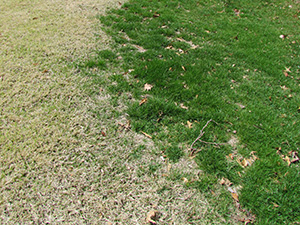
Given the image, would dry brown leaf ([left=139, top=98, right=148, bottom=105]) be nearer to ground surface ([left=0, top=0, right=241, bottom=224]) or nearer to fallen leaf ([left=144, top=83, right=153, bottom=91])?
fallen leaf ([left=144, top=83, right=153, bottom=91])

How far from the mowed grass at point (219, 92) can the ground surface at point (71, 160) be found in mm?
314

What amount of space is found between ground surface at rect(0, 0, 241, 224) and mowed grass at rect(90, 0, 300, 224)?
31 centimetres

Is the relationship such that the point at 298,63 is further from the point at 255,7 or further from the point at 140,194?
the point at 140,194

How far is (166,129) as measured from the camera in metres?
3.37

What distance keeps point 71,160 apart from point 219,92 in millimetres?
2809

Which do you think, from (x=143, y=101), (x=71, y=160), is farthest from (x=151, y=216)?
(x=143, y=101)

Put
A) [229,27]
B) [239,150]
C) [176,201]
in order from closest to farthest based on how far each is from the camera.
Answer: [176,201], [239,150], [229,27]

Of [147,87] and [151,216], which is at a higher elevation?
[147,87]

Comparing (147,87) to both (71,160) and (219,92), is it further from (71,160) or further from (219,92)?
(71,160)

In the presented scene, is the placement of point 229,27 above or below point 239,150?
above

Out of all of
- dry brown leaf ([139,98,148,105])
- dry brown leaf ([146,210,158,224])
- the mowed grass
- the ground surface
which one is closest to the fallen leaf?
the mowed grass

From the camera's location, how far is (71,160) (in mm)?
2873

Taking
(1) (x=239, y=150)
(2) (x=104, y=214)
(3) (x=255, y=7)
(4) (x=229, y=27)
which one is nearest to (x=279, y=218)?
(1) (x=239, y=150)

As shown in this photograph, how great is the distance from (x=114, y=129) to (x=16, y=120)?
57.5 inches
